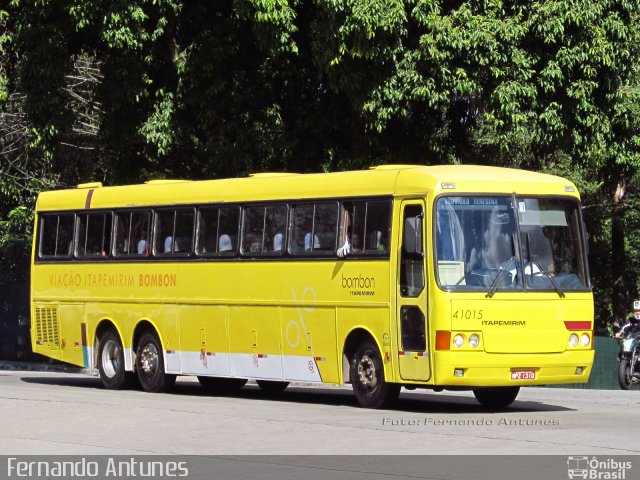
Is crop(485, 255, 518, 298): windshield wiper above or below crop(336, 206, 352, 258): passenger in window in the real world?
below

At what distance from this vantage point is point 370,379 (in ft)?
60.8

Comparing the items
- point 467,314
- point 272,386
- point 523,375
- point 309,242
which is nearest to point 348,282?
point 309,242

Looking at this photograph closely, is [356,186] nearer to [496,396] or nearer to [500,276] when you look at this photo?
[500,276]

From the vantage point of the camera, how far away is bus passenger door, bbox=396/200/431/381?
17531mm

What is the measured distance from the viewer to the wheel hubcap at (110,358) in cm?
2356

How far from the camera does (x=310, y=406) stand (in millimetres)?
19422

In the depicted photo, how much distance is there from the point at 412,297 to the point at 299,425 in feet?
8.65

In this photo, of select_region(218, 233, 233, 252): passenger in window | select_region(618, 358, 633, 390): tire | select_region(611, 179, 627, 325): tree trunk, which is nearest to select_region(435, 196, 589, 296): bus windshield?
select_region(218, 233, 233, 252): passenger in window

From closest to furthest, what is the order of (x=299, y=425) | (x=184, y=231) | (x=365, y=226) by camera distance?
(x=299, y=425)
(x=365, y=226)
(x=184, y=231)

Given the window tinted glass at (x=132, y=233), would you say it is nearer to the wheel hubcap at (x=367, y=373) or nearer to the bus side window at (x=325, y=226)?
the bus side window at (x=325, y=226)

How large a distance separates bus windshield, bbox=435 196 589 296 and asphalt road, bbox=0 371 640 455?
1.61 meters

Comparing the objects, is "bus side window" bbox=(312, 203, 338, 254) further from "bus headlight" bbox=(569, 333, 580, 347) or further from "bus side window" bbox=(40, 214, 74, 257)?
"bus side window" bbox=(40, 214, 74, 257)

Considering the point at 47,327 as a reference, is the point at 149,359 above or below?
below

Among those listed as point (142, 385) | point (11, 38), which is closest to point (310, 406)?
point (142, 385)
